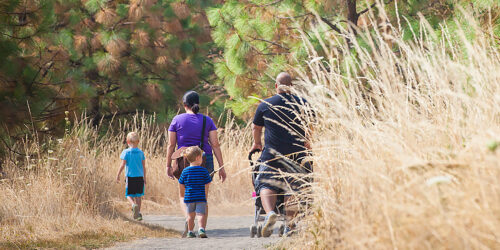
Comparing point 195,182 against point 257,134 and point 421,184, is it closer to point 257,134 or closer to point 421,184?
point 257,134

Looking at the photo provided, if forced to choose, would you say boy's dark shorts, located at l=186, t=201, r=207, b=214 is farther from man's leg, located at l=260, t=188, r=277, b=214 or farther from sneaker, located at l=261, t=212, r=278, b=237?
sneaker, located at l=261, t=212, r=278, b=237

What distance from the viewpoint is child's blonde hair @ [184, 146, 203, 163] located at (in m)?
7.87

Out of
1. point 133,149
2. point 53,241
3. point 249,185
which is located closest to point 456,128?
point 53,241

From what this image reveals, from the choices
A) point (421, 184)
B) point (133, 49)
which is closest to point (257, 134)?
point (421, 184)

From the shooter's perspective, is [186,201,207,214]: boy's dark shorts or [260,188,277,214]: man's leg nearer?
[260,188,277,214]: man's leg

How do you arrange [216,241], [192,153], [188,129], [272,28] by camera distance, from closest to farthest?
[216,241] < [192,153] < [188,129] < [272,28]

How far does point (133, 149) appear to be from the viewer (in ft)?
33.3

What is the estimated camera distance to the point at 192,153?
25.8 ft

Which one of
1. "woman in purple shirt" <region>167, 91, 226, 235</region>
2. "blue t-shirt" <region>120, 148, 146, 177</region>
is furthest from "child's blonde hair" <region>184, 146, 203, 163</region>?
"blue t-shirt" <region>120, 148, 146, 177</region>

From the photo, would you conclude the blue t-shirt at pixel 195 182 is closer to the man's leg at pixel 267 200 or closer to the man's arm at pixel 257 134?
the man's arm at pixel 257 134

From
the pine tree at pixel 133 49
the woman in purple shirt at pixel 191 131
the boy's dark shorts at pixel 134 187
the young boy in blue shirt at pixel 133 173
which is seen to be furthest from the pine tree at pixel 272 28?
the woman in purple shirt at pixel 191 131

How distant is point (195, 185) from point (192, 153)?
343mm

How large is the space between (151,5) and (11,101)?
9533 mm

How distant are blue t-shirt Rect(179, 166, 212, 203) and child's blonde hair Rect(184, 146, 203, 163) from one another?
0.10 meters
